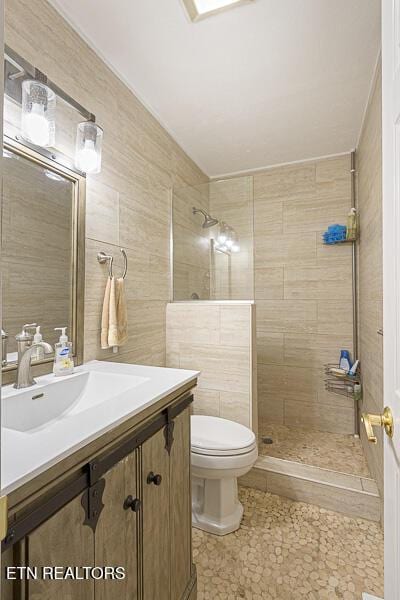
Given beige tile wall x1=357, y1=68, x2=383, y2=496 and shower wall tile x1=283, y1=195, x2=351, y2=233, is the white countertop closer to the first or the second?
beige tile wall x1=357, y1=68, x2=383, y2=496

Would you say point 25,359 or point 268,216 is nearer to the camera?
point 25,359

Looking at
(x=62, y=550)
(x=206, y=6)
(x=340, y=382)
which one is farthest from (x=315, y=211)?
(x=62, y=550)

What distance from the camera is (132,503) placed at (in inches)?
33.4

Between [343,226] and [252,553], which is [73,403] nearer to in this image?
[252,553]

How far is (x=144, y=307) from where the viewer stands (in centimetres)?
199

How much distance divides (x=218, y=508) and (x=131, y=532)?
94cm

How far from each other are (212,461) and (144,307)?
3.24 feet

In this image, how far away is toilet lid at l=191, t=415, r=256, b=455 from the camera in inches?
61.4

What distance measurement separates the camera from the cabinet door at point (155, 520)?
921mm

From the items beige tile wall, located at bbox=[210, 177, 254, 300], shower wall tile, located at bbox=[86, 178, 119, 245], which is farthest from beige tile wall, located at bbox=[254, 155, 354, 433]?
shower wall tile, located at bbox=[86, 178, 119, 245]

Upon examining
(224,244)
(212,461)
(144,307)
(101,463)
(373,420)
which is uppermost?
(224,244)

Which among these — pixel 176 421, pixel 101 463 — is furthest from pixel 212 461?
pixel 101 463

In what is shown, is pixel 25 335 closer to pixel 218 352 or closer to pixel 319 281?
pixel 218 352

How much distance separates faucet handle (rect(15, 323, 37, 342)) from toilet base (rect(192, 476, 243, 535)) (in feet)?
3.95
